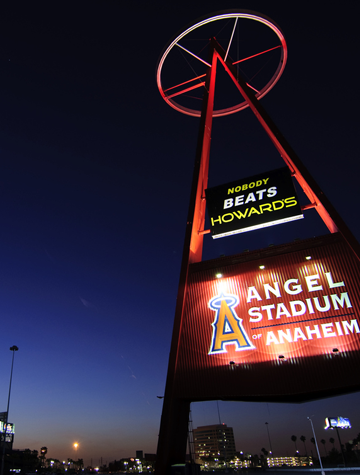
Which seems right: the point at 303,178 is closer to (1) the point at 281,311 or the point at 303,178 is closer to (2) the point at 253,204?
(2) the point at 253,204

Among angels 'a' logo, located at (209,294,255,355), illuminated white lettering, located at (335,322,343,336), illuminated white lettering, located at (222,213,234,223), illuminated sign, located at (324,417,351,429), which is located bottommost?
illuminated sign, located at (324,417,351,429)

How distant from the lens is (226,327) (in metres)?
20.3

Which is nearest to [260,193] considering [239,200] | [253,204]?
[253,204]

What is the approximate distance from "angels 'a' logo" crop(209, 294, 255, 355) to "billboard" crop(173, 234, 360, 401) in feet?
0.18

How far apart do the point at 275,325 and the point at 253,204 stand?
8114mm

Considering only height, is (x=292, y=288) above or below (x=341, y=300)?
above

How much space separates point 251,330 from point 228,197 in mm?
9390

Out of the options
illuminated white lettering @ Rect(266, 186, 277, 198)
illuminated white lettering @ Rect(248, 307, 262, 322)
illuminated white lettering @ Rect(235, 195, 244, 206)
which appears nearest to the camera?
illuminated white lettering @ Rect(248, 307, 262, 322)

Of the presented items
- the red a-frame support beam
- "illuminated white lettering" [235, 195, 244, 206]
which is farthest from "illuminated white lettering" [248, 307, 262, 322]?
"illuminated white lettering" [235, 195, 244, 206]

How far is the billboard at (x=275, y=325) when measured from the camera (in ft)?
57.7

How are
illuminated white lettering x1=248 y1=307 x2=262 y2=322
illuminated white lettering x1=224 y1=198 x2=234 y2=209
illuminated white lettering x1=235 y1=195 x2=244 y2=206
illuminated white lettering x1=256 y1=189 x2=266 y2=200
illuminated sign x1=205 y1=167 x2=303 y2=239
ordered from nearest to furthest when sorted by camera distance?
illuminated white lettering x1=248 y1=307 x2=262 y2=322 → illuminated sign x1=205 y1=167 x2=303 y2=239 → illuminated white lettering x1=256 y1=189 x2=266 y2=200 → illuminated white lettering x1=235 y1=195 x2=244 y2=206 → illuminated white lettering x1=224 y1=198 x2=234 y2=209

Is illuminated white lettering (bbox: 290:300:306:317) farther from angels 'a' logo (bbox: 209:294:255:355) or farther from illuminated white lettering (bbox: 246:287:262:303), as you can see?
angels 'a' logo (bbox: 209:294:255:355)

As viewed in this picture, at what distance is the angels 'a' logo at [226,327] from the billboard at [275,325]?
0.06 metres

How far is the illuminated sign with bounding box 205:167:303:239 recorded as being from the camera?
22.4 m
